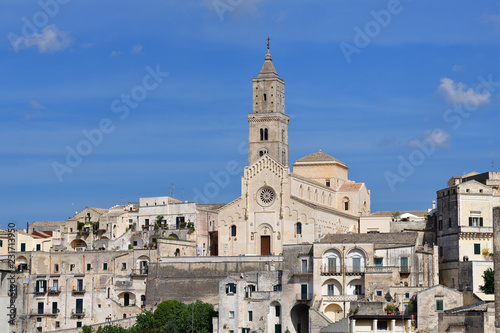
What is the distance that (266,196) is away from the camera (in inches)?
3575

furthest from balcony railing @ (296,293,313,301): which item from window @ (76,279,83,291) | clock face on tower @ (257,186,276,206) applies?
window @ (76,279,83,291)

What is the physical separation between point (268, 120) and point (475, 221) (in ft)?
83.3

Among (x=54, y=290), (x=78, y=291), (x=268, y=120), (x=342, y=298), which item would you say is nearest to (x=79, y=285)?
(x=78, y=291)

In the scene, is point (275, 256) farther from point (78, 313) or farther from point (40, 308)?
point (40, 308)

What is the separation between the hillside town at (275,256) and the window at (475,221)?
7 centimetres

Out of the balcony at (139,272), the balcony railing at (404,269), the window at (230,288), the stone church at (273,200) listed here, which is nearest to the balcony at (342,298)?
the balcony railing at (404,269)

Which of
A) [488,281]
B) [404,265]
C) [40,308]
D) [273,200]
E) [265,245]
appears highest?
[273,200]

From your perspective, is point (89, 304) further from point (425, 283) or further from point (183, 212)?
point (425, 283)

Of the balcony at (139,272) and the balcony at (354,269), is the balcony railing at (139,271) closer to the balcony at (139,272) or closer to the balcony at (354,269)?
the balcony at (139,272)

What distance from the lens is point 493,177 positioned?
8475 centimetres

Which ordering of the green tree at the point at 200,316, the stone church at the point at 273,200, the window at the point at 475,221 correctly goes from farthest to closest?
the stone church at the point at 273,200 < the green tree at the point at 200,316 < the window at the point at 475,221

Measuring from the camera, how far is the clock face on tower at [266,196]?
9056 cm

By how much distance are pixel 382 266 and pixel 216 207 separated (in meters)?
31.4

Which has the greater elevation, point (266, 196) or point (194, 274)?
point (266, 196)
